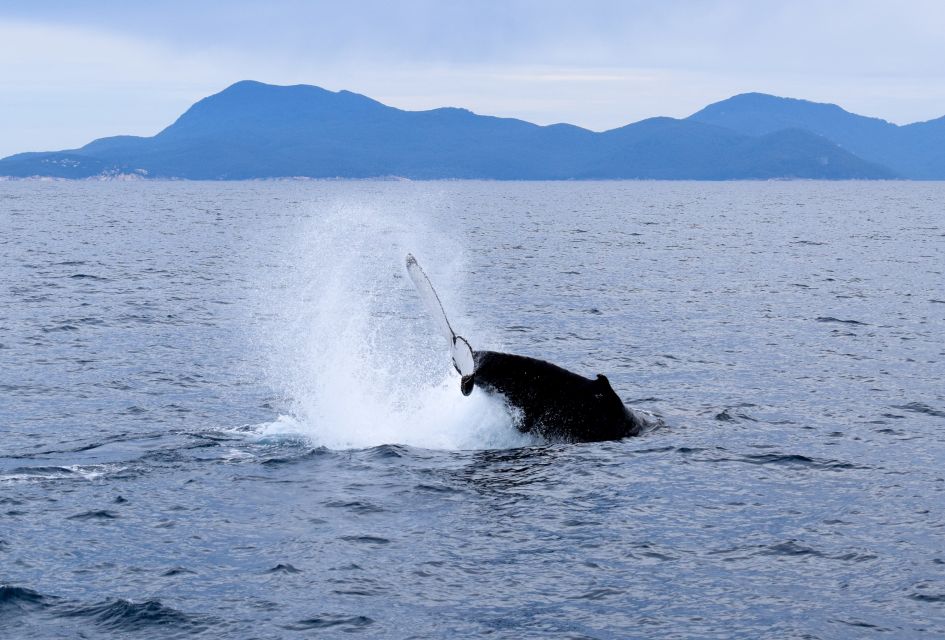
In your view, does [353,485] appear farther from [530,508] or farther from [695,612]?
[695,612]

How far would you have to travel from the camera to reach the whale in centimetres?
1700

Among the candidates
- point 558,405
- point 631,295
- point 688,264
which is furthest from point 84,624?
point 688,264

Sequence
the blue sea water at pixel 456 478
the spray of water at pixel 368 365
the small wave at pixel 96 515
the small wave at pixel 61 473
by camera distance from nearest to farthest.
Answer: the blue sea water at pixel 456 478 < the small wave at pixel 96 515 < the small wave at pixel 61 473 < the spray of water at pixel 368 365

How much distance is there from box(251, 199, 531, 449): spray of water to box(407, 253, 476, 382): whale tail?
1.34m

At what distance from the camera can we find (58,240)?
8112 cm

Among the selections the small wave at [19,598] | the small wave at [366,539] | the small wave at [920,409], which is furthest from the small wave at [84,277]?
the small wave at [19,598]

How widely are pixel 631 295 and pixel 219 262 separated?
27774 millimetres

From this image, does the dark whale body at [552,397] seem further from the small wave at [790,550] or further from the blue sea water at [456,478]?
the small wave at [790,550]

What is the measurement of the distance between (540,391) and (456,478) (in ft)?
7.20

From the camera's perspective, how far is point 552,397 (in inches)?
717

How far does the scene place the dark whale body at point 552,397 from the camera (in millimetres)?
17641

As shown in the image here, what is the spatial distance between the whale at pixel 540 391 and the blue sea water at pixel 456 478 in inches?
16.1

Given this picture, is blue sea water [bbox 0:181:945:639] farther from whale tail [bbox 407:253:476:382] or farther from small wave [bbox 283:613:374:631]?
whale tail [bbox 407:253:476:382]

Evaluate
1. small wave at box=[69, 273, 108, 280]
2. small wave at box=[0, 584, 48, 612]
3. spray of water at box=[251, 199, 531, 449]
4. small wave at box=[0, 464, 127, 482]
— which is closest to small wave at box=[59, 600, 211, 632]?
small wave at box=[0, 584, 48, 612]
